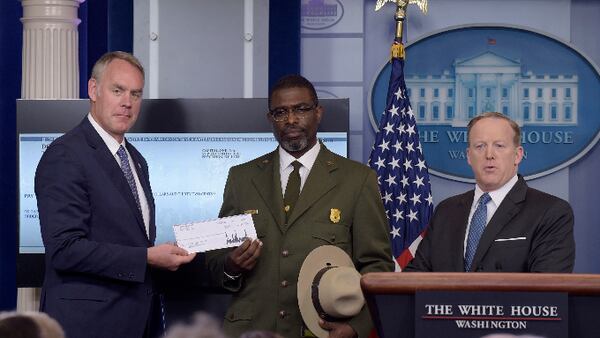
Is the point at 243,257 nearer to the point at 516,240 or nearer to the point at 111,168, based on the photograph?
the point at 111,168

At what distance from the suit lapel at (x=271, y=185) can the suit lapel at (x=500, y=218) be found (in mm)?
751

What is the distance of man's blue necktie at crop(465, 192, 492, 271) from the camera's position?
3340 mm

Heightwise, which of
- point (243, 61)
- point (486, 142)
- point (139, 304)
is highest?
point (243, 61)

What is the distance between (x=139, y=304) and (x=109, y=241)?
0.80 ft

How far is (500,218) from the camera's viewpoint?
3305mm

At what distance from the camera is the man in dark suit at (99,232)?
3.58m

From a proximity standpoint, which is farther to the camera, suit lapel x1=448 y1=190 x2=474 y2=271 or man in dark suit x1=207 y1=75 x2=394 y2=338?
man in dark suit x1=207 y1=75 x2=394 y2=338

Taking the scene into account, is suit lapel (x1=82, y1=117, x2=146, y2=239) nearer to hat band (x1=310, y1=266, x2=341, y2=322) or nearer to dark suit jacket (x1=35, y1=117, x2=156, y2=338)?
dark suit jacket (x1=35, y1=117, x2=156, y2=338)

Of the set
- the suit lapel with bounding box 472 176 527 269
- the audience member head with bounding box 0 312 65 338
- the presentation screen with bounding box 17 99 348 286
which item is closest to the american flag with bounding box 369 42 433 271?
the presentation screen with bounding box 17 99 348 286

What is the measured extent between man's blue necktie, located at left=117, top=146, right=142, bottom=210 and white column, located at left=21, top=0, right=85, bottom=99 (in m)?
2.23

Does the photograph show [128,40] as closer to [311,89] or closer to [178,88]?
[178,88]

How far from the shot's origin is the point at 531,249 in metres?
3.22

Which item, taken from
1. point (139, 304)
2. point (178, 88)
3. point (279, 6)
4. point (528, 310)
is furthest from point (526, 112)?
point (528, 310)

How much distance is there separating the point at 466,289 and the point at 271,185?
5.27ft
